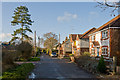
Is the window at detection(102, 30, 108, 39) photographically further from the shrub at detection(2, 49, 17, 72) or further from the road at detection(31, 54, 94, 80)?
the shrub at detection(2, 49, 17, 72)

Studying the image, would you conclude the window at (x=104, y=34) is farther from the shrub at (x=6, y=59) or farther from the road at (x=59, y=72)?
the shrub at (x=6, y=59)

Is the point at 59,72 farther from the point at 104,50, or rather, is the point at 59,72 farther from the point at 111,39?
the point at 104,50

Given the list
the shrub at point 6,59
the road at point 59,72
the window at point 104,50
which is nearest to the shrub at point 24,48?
the road at point 59,72

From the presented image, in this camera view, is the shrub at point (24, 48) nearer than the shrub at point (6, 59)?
No

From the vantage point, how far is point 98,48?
3062 centimetres

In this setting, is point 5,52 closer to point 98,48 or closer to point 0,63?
point 0,63

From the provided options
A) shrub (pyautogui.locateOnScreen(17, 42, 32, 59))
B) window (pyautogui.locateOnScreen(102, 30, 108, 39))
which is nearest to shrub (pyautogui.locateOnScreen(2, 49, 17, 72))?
shrub (pyautogui.locateOnScreen(17, 42, 32, 59))

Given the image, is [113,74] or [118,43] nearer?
[113,74]

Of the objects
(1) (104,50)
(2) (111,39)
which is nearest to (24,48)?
(1) (104,50)

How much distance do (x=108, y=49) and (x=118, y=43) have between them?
1.87m

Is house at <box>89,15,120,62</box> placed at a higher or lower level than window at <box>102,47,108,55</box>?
higher

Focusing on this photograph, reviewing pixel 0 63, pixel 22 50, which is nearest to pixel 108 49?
pixel 22 50

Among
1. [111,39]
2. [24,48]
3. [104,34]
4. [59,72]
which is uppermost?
[104,34]

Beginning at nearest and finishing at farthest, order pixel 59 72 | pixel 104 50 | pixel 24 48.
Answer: pixel 59 72
pixel 104 50
pixel 24 48
